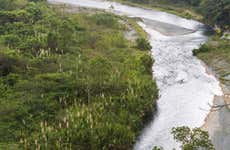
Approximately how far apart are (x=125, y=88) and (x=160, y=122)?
4.85 m

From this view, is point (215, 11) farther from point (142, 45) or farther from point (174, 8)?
point (142, 45)

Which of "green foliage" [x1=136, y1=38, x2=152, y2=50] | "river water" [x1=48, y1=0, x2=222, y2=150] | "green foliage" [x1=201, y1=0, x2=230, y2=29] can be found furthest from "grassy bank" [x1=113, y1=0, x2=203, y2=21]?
"green foliage" [x1=136, y1=38, x2=152, y2=50]

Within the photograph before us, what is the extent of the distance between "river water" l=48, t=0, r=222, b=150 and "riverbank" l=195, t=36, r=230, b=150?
861 millimetres

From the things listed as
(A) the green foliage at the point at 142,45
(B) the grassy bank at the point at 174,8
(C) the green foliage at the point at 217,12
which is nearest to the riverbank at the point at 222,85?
(A) the green foliage at the point at 142,45

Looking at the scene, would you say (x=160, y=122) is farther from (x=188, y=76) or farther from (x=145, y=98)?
(x=188, y=76)

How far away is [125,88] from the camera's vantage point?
41781 millimetres

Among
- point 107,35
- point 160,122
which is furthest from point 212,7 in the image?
point 160,122

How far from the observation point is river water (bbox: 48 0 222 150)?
3859 cm

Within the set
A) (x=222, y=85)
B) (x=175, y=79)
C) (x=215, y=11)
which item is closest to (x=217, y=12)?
(x=215, y=11)

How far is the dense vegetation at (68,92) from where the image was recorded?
32.5 metres

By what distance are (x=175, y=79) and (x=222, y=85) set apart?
18.7 ft

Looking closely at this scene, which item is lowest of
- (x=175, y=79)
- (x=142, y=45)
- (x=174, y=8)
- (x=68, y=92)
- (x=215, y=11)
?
(x=174, y=8)

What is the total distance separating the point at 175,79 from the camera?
52750mm

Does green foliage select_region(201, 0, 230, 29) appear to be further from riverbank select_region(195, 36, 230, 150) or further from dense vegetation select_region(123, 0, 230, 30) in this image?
riverbank select_region(195, 36, 230, 150)
